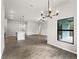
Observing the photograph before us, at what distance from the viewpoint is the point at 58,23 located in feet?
21.9

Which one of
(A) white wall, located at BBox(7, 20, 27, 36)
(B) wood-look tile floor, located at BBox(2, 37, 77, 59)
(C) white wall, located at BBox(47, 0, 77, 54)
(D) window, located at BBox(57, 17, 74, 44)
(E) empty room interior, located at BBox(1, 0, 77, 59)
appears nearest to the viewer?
(B) wood-look tile floor, located at BBox(2, 37, 77, 59)

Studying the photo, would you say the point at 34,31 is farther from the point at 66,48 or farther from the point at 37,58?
the point at 37,58

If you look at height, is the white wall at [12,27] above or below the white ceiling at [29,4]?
below

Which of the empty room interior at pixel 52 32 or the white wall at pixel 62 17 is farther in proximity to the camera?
the white wall at pixel 62 17

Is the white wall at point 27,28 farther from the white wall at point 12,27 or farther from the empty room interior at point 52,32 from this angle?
the empty room interior at point 52,32

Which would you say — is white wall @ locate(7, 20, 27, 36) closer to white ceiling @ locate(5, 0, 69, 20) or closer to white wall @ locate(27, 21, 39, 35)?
white wall @ locate(27, 21, 39, 35)

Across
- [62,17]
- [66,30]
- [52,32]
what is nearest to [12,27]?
[52,32]

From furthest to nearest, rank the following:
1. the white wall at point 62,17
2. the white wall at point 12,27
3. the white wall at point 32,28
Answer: the white wall at point 32,28, the white wall at point 12,27, the white wall at point 62,17

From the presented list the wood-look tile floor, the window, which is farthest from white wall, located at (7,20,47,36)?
the window

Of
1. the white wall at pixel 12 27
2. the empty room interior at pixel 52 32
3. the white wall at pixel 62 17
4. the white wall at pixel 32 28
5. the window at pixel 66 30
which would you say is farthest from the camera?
the white wall at pixel 32 28

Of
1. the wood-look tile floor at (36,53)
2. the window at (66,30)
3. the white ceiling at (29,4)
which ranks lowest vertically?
the wood-look tile floor at (36,53)

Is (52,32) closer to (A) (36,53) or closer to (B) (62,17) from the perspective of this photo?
(B) (62,17)

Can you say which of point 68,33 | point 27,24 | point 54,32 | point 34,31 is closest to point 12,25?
point 27,24

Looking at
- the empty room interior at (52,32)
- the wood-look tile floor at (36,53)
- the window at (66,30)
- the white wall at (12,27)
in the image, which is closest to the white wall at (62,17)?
the empty room interior at (52,32)
